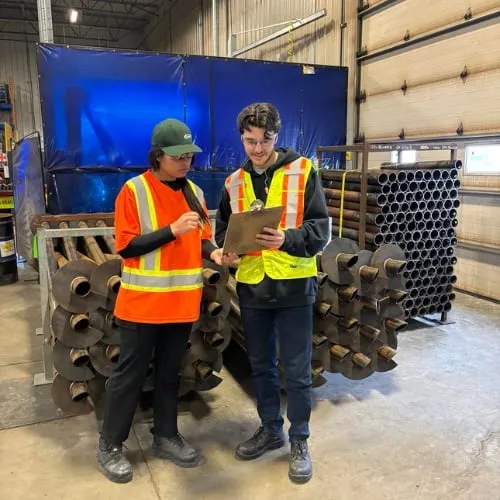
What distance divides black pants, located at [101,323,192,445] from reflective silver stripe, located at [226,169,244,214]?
604mm

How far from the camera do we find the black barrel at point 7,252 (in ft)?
21.5

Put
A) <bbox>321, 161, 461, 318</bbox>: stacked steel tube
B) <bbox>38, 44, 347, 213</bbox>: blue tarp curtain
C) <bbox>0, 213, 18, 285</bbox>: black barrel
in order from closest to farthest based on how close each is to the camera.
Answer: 1. <bbox>321, 161, 461, 318</bbox>: stacked steel tube
2. <bbox>38, 44, 347, 213</bbox>: blue tarp curtain
3. <bbox>0, 213, 18, 285</bbox>: black barrel

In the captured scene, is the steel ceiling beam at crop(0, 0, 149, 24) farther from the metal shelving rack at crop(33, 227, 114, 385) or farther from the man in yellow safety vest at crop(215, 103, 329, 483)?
the man in yellow safety vest at crop(215, 103, 329, 483)

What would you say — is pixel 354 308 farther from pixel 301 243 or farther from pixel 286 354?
pixel 301 243

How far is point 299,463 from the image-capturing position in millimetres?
2393

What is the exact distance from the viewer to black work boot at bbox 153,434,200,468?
2.49 metres

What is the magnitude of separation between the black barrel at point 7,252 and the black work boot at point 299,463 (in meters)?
5.45

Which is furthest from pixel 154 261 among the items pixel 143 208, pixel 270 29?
pixel 270 29

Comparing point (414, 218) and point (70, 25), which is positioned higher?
point (70, 25)

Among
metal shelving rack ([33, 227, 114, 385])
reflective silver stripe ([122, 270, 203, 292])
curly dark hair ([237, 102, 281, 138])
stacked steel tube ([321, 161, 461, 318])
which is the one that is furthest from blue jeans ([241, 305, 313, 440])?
stacked steel tube ([321, 161, 461, 318])

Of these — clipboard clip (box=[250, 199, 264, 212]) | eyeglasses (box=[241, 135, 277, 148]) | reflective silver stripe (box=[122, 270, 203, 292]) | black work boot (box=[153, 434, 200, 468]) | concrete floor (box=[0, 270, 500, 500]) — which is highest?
eyeglasses (box=[241, 135, 277, 148])

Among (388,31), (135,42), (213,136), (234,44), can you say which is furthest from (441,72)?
(135,42)

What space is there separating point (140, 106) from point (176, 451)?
212 inches

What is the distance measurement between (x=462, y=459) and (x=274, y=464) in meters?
0.99
